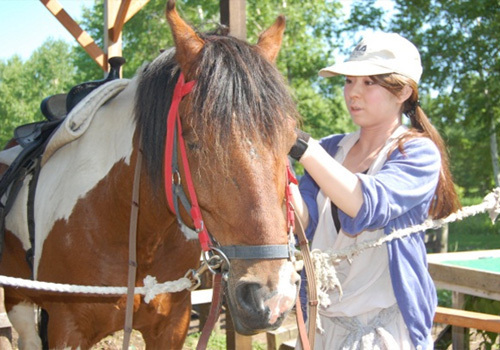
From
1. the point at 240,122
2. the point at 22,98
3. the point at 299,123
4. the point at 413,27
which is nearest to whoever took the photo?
the point at 240,122

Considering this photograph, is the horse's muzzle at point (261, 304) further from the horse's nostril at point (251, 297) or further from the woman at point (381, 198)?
the woman at point (381, 198)

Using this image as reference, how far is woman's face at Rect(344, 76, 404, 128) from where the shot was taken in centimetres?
198

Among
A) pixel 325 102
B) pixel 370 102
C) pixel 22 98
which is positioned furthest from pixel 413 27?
pixel 22 98

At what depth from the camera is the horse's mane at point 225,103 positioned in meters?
1.65

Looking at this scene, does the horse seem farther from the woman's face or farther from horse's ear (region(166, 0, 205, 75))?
the woman's face

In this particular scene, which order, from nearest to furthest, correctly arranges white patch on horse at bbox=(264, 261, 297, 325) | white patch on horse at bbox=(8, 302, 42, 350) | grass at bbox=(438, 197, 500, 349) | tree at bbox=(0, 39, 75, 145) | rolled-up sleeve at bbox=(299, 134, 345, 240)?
white patch on horse at bbox=(264, 261, 297, 325), rolled-up sleeve at bbox=(299, 134, 345, 240), white patch on horse at bbox=(8, 302, 42, 350), grass at bbox=(438, 197, 500, 349), tree at bbox=(0, 39, 75, 145)

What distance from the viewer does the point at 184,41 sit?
1859mm

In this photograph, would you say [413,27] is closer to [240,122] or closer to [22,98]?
[240,122]

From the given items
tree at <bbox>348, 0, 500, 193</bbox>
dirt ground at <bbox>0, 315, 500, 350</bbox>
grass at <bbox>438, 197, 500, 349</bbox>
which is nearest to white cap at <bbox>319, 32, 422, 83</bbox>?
grass at <bbox>438, 197, 500, 349</bbox>

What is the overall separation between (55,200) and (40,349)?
4.37 ft

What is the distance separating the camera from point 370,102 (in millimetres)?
1990

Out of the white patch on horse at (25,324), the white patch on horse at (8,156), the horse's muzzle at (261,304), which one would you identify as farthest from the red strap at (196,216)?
the white patch on horse at (25,324)

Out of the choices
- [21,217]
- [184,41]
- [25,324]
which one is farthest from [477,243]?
[184,41]

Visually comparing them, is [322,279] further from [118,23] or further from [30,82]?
[30,82]
